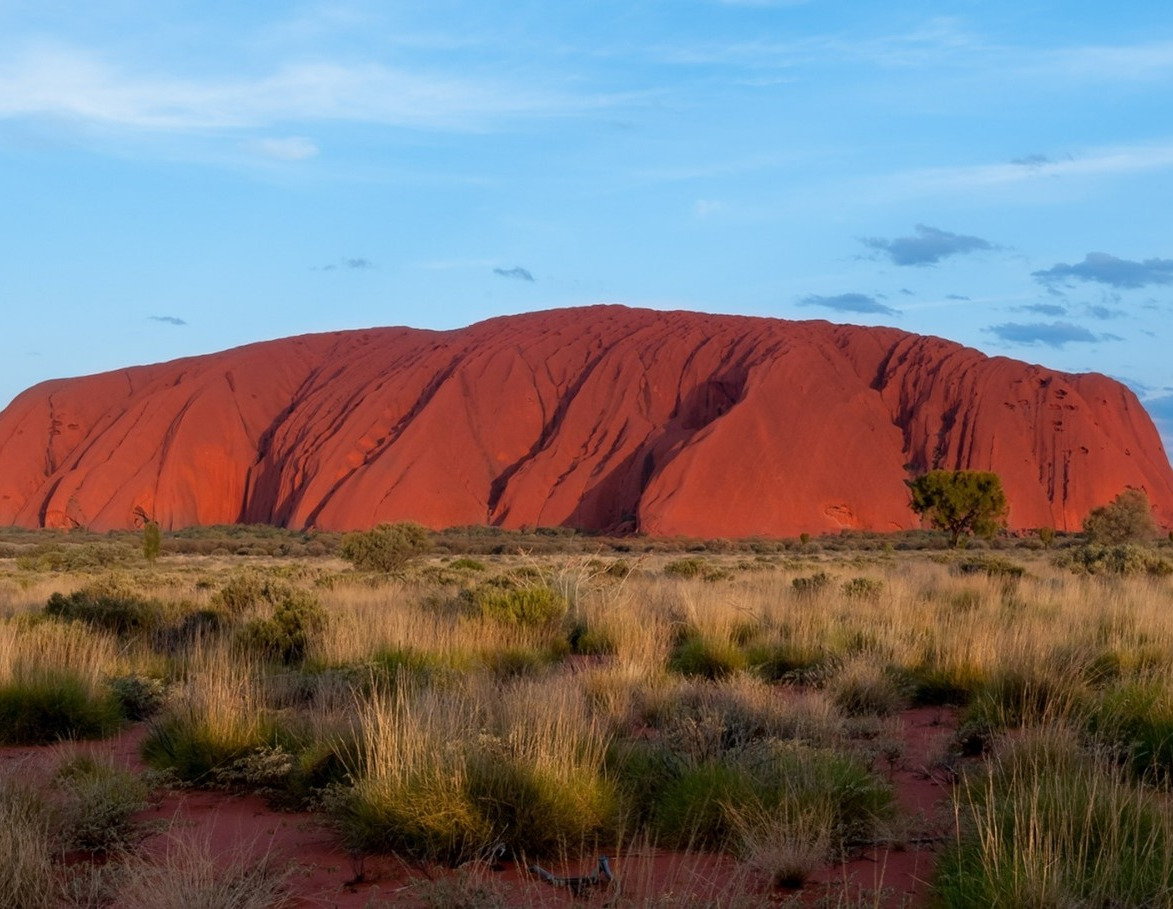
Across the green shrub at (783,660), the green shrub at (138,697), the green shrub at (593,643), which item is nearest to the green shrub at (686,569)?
the green shrub at (593,643)

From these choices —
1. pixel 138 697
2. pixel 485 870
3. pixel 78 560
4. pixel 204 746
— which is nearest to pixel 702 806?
pixel 485 870

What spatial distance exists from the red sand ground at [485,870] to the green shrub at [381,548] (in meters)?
20.6

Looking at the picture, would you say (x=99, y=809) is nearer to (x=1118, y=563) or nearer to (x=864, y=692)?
(x=864, y=692)

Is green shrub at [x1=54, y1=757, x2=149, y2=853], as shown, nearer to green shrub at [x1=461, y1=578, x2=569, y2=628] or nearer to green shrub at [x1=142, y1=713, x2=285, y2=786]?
green shrub at [x1=142, y1=713, x2=285, y2=786]

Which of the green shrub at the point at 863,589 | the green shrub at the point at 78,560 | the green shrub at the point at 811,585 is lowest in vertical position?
the green shrub at the point at 78,560

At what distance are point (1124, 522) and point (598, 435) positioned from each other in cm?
3157

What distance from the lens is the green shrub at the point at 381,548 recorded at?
87.6ft

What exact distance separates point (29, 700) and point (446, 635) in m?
3.26

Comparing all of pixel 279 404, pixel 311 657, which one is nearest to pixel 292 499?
pixel 279 404

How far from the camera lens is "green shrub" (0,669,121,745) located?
23.9ft

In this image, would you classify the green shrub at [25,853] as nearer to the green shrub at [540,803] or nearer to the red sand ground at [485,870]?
the red sand ground at [485,870]

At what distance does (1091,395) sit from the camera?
2682 inches

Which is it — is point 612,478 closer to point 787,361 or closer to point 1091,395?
point 787,361

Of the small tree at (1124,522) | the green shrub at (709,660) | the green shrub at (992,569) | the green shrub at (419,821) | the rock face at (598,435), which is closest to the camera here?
the green shrub at (419,821)
